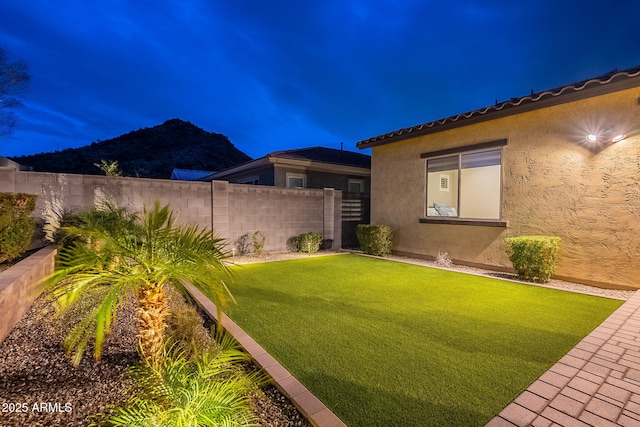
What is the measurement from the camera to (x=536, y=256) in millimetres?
5629

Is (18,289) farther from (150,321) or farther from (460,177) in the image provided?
(460,177)

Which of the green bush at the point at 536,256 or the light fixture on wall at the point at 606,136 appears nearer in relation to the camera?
the light fixture on wall at the point at 606,136

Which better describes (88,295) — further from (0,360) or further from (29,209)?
(29,209)

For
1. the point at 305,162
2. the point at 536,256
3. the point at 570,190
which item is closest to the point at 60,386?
the point at 536,256

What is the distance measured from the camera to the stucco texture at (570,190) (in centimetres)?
514

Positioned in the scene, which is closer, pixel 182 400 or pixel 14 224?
pixel 182 400

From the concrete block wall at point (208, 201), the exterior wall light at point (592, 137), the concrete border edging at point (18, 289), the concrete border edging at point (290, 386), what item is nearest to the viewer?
the concrete border edging at point (290, 386)

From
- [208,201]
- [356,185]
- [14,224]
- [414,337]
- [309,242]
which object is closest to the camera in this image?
[414,337]

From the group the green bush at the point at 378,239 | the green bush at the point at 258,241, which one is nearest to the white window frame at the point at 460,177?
the green bush at the point at 378,239

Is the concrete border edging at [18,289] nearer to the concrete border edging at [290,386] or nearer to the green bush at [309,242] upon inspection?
the concrete border edging at [290,386]

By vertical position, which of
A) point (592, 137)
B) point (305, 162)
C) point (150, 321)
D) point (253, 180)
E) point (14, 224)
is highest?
point (305, 162)

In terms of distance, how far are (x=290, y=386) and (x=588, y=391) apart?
2.33 metres

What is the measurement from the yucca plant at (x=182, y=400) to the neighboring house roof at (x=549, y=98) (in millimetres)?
7109

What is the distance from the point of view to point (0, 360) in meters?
2.38
